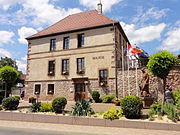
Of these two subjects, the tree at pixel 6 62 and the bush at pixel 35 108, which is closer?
the bush at pixel 35 108

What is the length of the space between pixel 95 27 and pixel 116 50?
3.80 metres

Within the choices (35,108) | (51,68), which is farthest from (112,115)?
(51,68)

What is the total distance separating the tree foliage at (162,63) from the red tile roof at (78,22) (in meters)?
10.1

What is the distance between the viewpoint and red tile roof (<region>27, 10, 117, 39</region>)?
1961 centimetres

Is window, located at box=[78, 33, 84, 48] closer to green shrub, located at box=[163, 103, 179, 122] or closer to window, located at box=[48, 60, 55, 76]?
window, located at box=[48, 60, 55, 76]

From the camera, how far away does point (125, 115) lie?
8.55 meters

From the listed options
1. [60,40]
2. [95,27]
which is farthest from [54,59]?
[95,27]

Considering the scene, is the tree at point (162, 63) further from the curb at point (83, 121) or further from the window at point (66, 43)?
the window at point (66, 43)

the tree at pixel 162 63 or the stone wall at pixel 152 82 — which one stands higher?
the tree at pixel 162 63

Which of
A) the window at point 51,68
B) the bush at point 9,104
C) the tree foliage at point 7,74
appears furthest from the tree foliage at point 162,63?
the window at point 51,68

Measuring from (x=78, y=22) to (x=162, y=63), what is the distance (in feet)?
49.0

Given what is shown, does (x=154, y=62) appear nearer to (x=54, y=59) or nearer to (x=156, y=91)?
(x=156, y=91)

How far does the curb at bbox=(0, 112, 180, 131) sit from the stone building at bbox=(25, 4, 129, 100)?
8788 millimetres

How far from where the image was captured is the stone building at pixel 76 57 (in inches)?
701
